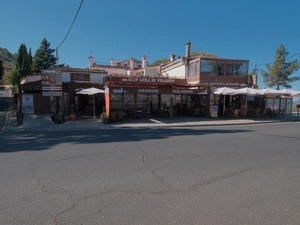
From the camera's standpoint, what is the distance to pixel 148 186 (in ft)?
12.3

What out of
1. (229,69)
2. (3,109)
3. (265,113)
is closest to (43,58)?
(3,109)

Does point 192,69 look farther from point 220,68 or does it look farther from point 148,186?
point 148,186

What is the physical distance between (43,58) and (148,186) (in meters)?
42.9

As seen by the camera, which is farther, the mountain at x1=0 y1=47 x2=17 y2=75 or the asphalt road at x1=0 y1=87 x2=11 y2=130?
the mountain at x1=0 y1=47 x2=17 y2=75

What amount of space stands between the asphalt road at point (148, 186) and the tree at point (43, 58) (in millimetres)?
38110

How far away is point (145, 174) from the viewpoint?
4.34m

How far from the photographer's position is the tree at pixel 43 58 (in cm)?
3884

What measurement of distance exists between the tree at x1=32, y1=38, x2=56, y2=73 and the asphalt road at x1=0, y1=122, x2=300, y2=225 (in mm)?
38110

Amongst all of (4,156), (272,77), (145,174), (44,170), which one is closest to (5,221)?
(44,170)

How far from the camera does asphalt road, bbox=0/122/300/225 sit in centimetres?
279

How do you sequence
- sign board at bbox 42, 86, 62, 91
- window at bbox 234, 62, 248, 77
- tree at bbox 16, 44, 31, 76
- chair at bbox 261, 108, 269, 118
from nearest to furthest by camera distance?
sign board at bbox 42, 86, 62, 91
chair at bbox 261, 108, 269, 118
window at bbox 234, 62, 248, 77
tree at bbox 16, 44, 31, 76

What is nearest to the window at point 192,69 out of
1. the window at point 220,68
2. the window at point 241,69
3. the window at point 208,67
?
the window at point 208,67

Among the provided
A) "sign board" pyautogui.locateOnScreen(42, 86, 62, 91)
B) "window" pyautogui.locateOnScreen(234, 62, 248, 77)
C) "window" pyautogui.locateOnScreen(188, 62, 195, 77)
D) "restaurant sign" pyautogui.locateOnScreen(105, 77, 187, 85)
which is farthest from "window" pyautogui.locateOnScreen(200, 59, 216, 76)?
"sign board" pyautogui.locateOnScreen(42, 86, 62, 91)

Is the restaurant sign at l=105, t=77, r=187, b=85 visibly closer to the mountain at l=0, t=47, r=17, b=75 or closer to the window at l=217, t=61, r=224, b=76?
the window at l=217, t=61, r=224, b=76
